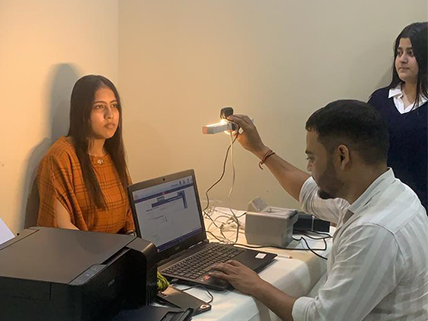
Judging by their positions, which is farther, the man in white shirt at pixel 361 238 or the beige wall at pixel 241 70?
the beige wall at pixel 241 70

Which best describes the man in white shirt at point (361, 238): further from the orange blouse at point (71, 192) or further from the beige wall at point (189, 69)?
the beige wall at point (189, 69)

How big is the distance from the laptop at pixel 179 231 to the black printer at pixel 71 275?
268mm

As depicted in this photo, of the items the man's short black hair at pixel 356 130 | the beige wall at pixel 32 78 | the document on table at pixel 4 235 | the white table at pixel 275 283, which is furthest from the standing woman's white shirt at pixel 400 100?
the document on table at pixel 4 235

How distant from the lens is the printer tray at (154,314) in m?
1.11

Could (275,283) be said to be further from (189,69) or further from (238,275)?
(189,69)

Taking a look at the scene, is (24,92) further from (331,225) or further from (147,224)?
(331,225)

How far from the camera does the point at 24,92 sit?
2045 millimetres

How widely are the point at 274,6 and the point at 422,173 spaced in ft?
3.63

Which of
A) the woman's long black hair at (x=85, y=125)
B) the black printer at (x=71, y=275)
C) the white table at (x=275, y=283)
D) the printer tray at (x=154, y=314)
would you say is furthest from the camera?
the woman's long black hair at (x=85, y=125)

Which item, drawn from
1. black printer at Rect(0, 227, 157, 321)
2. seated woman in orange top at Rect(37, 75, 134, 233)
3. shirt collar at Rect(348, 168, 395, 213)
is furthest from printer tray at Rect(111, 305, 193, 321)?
seated woman in orange top at Rect(37, 75, 134, 233)

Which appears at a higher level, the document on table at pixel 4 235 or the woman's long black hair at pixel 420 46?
the woman's long black hair at pixel 420 46

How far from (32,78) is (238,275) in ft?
4.17

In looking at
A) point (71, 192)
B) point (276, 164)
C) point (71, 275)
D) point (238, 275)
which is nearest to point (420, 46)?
point (276, 164)

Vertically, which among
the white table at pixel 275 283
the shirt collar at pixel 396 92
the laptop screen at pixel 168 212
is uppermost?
the shirt collar at pixel 396 92
